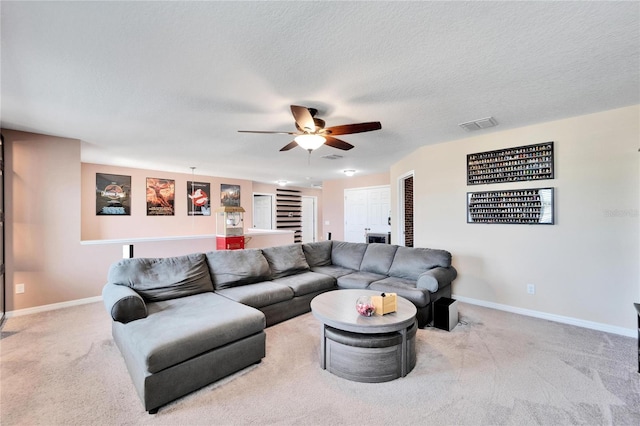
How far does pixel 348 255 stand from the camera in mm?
4570

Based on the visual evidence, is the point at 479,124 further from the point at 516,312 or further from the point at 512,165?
the point at 516,312

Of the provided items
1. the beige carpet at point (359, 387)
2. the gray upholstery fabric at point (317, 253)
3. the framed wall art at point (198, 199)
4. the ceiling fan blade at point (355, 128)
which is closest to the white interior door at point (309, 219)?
the framed wall art at point (198, 199)

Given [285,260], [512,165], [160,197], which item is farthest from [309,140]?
[160,197]

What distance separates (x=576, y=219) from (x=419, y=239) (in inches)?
79.2

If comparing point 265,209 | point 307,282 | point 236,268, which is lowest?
point 307,282

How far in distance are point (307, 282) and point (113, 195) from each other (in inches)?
204

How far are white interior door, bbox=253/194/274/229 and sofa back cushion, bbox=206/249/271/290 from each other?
221 inches

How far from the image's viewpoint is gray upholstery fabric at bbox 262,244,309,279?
391 centimetres

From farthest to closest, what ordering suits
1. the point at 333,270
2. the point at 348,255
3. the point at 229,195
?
the point at 229,195 < the point at 348,255 < the point at 333,270

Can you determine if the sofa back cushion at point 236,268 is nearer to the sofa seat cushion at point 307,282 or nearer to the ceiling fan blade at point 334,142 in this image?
the sofa seat cushion at point 307,282

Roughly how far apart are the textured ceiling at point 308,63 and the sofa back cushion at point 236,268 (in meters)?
1.65

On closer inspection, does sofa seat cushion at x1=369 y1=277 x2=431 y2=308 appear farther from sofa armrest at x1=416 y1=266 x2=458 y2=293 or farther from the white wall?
the white wall

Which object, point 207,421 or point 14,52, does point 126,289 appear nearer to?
Answer: point 207,421

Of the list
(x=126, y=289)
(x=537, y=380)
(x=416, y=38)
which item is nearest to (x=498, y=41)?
(x=416, y=38)
